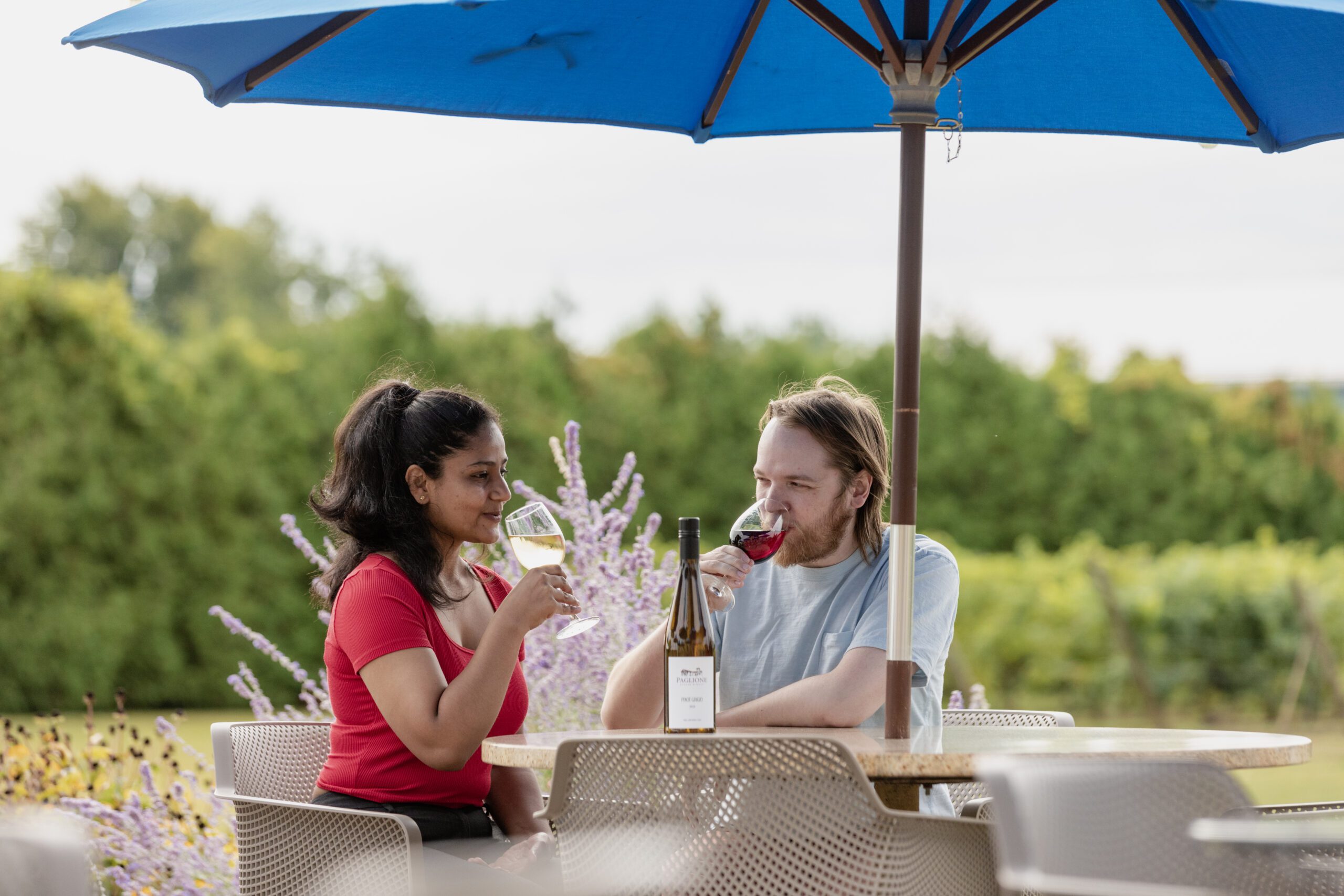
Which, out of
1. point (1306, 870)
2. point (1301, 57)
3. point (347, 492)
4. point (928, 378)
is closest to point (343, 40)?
point (347, 492)

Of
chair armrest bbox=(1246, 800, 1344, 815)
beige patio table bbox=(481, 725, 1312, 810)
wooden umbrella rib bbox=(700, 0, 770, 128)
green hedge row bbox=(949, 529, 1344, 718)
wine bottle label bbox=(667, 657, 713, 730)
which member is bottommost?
green hedge row bbox=(949, 529, 1344, 718)

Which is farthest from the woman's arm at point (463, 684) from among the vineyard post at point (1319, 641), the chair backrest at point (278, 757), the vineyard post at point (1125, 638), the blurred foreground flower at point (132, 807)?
the vineyard post at point (1319, 641)

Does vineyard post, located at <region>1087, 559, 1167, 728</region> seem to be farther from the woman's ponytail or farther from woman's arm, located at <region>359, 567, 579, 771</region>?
woman's arm, located at <region>359, 567, 579, 771</region>

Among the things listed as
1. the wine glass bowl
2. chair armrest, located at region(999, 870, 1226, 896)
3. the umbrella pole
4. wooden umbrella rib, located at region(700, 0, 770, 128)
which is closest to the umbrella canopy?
wooden umbrella rib, located at region(700, 0, 770, 128)

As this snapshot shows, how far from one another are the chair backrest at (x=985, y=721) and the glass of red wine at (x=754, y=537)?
0.67 meters

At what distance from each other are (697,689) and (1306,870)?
0.95 metres

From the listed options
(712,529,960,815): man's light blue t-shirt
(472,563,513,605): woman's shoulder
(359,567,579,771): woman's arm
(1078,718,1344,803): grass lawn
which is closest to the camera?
(359,567,579,771): woman's arm

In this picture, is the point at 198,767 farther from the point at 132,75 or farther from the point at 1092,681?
the point at 132,75

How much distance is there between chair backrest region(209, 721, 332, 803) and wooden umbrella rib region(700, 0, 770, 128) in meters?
1.65

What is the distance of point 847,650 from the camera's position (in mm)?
2645

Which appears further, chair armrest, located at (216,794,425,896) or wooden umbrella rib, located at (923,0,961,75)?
wooden umbrella rib, located at (923,0,961,75)

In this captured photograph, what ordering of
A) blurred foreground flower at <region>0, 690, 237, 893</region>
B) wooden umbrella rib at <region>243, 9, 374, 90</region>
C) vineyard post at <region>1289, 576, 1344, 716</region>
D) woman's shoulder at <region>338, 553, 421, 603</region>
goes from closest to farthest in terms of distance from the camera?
1. woman's shoulder at <region>338, 553, 421, 603</region>
2. wooden umbrella rib at <region>243, 9, 374, 90</region>
3. blurred foreground flower at <region>0, 690, 237, 893</region>
4. vineyard post at <region>1289, 576, 1344, 716</region>

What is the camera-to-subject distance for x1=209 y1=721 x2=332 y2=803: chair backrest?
2.86 meters

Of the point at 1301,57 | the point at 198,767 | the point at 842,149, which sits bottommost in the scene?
the point at 198,767
